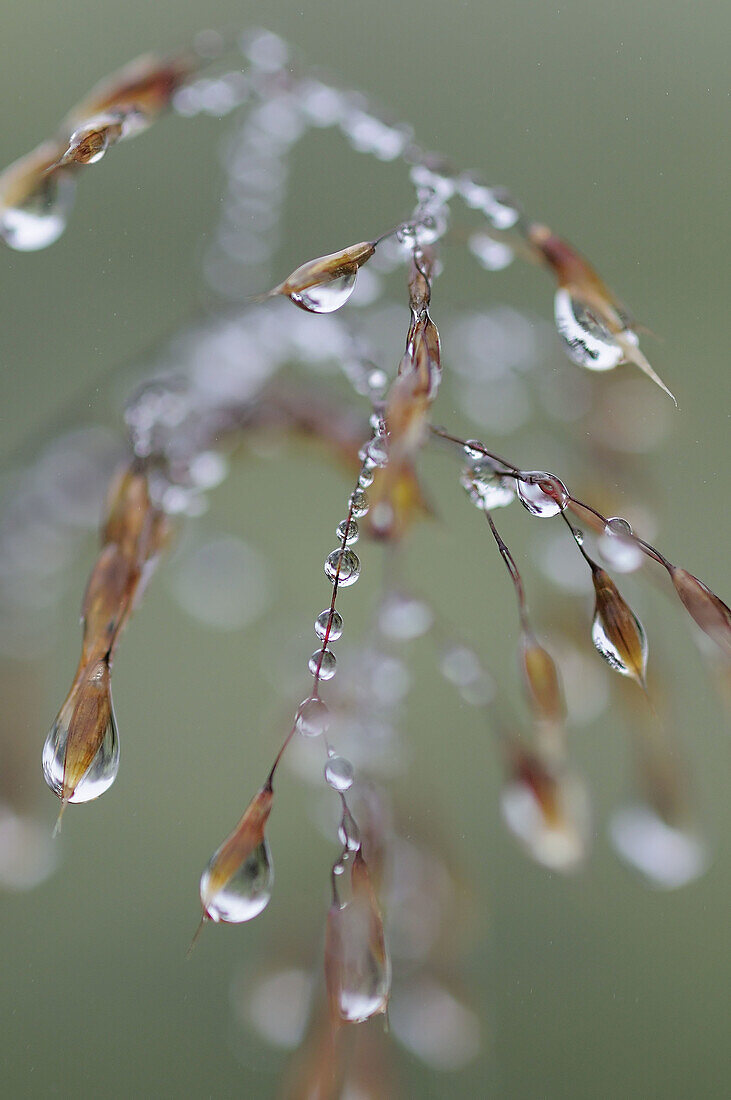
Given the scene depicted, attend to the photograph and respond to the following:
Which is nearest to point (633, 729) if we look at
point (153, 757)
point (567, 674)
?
point (567, 674)

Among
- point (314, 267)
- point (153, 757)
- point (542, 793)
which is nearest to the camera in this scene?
point (314, 267)

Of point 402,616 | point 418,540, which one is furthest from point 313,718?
point 418,540

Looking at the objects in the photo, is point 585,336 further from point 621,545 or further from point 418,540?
point 418,540

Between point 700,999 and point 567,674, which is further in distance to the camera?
point 700,999

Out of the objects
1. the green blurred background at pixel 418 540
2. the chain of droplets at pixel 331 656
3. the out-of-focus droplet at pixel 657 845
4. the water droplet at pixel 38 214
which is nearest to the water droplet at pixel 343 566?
the chain of droplets at pixel 331 656

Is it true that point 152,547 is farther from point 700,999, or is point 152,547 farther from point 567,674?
point 700,999

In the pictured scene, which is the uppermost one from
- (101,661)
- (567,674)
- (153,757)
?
(101,661)

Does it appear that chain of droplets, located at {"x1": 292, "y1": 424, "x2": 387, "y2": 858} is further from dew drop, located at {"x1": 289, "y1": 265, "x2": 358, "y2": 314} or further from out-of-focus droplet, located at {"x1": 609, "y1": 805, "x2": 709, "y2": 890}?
out-of-focus droplet, located at {"x1": 609, "y1": 805, "x2": 709, "y2": 890}

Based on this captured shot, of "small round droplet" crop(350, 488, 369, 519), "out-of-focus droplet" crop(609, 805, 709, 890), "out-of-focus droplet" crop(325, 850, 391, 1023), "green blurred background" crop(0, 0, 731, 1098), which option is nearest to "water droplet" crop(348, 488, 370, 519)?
"small round droplet" crop(350, 488, 369, 519)
